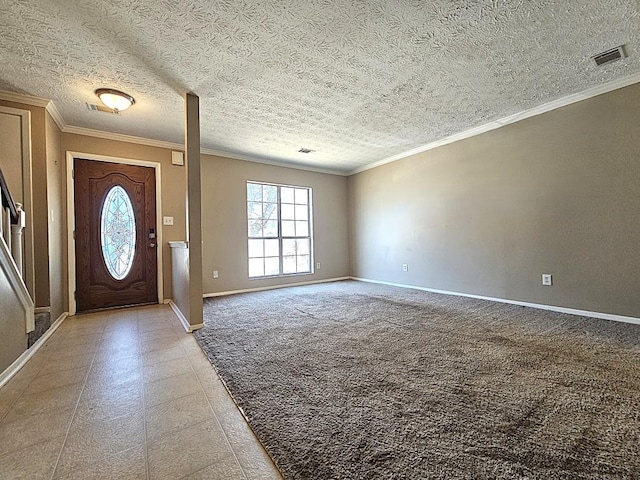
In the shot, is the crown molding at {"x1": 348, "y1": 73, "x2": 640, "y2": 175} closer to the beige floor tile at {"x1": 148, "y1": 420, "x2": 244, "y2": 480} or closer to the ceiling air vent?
the ceiling air vent

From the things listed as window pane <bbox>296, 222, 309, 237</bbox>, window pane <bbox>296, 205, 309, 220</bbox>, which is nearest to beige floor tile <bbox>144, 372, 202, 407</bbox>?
window pane <bbox>296, 222, 309, 237</bbox>

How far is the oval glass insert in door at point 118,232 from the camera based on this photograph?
12.4 ft

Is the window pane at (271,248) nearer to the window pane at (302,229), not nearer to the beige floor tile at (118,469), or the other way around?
the window pane at (302,229)

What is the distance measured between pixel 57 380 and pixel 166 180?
302 cm

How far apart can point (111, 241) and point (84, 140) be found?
1.36 metres

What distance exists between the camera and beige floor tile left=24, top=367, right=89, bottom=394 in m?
1.73

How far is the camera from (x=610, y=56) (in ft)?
7.74

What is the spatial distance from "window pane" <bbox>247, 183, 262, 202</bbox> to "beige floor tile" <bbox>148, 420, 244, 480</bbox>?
4.19m

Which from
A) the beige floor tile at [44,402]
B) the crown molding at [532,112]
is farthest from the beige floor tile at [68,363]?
the crown molding at [532,112]

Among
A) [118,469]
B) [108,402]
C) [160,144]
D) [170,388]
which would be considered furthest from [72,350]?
[160,144]

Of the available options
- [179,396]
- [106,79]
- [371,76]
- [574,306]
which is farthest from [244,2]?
[574,306]

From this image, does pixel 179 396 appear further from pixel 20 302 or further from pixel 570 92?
A: pixel 570 92

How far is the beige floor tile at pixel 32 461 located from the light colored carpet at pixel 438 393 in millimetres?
762

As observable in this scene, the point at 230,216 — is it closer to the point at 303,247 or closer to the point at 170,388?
the point at 303,247
